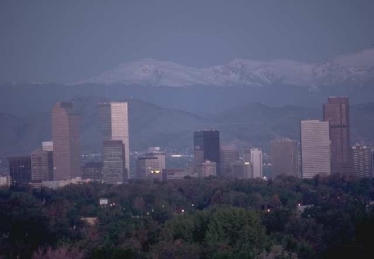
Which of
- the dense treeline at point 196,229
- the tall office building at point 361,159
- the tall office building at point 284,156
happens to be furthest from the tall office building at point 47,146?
the dense treeline at point 196,229

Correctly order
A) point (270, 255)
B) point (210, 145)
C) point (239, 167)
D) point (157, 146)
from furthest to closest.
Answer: point (157, 146), point (210, 145), point (239, 167), point (270, 255)

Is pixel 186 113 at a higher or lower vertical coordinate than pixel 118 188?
higher

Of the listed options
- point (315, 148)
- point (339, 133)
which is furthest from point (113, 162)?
point (339, 133)

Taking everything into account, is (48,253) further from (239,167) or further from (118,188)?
(239,167)

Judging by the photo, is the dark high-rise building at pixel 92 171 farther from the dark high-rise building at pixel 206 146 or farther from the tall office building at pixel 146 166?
the dark high-rise building at pixel 206 146

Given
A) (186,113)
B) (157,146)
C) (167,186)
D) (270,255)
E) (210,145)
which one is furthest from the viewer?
(186,113)

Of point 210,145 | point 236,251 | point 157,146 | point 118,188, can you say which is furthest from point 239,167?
point 236,251
